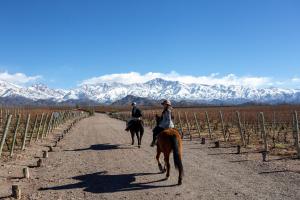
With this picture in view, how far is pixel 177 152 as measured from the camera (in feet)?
38.2

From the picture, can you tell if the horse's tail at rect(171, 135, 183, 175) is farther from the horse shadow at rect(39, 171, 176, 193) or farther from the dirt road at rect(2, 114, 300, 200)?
the horse shadow at rect(39, 171, 176, 193)

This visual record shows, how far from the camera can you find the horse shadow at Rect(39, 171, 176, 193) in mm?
11125

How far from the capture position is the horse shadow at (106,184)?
1112 cm

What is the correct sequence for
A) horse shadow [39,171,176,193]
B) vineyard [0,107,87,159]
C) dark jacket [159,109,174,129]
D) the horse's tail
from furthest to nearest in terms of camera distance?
1. vineyard [0,107,87,159]
2. dark jacket [159,109,174,129]
3. the horse's tail
4. horse shadow [39,171,176,193]

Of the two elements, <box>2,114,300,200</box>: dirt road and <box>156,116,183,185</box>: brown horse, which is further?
<box>156,116,183,185</box>: brown horse

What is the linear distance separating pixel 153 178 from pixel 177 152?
1.25 meters

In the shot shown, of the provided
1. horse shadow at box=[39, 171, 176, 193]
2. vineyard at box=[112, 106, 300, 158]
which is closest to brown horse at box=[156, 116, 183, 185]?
horse shadow at box=[39, 171, 176, 193]

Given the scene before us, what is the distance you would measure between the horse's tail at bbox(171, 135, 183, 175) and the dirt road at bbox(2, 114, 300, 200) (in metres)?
0.49

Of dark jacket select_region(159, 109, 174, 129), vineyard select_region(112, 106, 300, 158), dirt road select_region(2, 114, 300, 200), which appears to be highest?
dark jacket select_region(159, 109, 174, 129)

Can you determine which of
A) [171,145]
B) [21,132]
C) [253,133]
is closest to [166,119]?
[171,145]

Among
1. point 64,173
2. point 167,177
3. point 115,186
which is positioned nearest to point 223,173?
point 167,177

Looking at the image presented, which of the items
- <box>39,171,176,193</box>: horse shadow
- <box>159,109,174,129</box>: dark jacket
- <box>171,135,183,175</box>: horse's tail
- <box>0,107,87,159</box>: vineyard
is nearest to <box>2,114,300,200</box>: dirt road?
<box>39,171,176,193</box>: horse shadow

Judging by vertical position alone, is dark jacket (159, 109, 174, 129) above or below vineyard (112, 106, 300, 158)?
above

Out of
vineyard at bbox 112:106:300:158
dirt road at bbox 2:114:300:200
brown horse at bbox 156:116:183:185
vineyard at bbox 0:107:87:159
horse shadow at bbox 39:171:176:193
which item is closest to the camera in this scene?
dirt road at bbox 2:114:300:200
